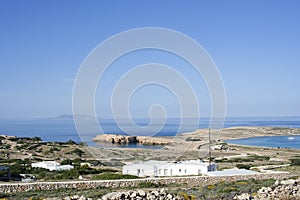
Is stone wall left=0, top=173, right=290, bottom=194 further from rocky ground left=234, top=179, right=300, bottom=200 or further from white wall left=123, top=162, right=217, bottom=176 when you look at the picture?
rocky ground left=234, top=179, right=300, bottom=200

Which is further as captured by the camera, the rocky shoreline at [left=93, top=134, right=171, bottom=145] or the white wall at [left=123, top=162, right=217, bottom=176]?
the rocky shoreline at [left=93, top=134, right=171, bottom=145]

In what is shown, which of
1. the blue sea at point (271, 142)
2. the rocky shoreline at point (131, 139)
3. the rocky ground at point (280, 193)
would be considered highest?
the rocky ground at point (280, 193)

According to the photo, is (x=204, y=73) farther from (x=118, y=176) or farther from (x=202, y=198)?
(x=118, y=176)

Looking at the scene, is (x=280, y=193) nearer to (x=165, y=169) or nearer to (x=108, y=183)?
(x=108, y=183)

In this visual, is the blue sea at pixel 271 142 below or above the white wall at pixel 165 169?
below

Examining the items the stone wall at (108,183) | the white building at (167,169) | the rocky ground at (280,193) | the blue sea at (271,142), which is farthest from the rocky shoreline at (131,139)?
the rocky ground at (280,193)

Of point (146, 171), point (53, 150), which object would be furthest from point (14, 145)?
point (146, 171)

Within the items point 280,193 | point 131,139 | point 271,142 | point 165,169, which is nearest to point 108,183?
point 165,169

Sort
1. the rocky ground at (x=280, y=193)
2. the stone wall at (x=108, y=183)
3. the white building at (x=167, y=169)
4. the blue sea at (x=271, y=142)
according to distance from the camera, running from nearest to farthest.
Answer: the rocky ground at (x=280, y=193)
the stone wall at (x=108, y=183)
the white building at (x=167, y=169)
the blue sea at (x=271, y=142)

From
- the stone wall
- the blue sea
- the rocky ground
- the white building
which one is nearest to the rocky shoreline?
the blue sea

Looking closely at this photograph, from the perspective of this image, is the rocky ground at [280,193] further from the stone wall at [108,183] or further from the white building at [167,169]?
the white building at [167,169]

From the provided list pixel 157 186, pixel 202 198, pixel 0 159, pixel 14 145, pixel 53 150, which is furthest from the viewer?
pixel 14 145
